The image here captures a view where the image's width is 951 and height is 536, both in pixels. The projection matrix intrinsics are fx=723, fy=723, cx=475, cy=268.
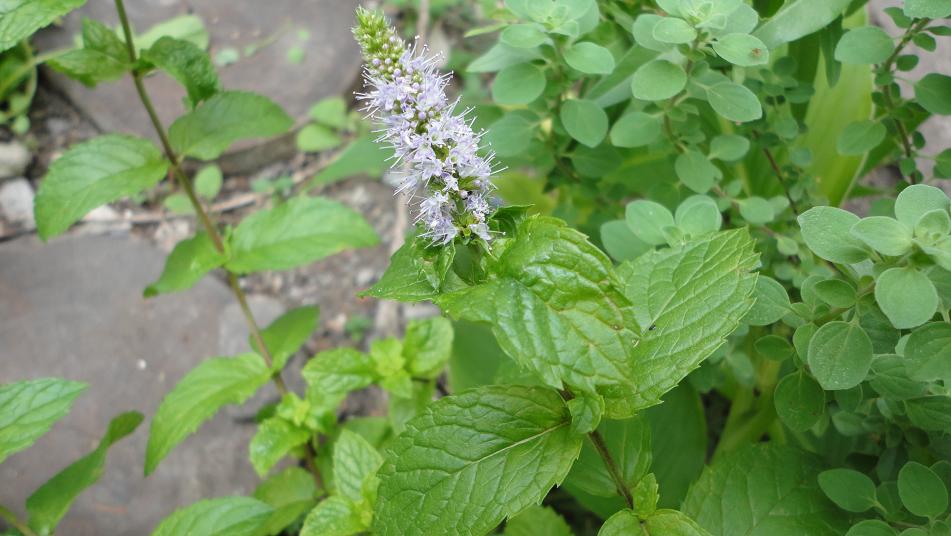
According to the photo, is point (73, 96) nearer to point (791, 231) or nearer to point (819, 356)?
point (791, 231)

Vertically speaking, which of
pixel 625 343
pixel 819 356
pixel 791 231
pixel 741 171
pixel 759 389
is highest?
Result: pixel 625 343

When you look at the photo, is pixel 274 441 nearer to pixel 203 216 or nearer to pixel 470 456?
pixel 203 216

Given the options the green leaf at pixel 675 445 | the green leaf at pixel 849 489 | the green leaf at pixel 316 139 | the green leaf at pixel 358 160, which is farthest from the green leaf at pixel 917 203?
the green leaf at pixel 316 139

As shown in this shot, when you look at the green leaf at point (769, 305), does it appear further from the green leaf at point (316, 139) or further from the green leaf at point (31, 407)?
the green leaf at point (316, 139)

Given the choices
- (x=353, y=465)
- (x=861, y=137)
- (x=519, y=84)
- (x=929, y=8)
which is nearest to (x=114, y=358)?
(x=353, y=465)

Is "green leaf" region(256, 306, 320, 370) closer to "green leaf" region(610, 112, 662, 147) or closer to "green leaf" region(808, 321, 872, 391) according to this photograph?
"green leaf" region(610, 112, 662, 147)

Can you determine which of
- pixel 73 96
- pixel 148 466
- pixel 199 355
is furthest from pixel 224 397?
pixel 73 96
